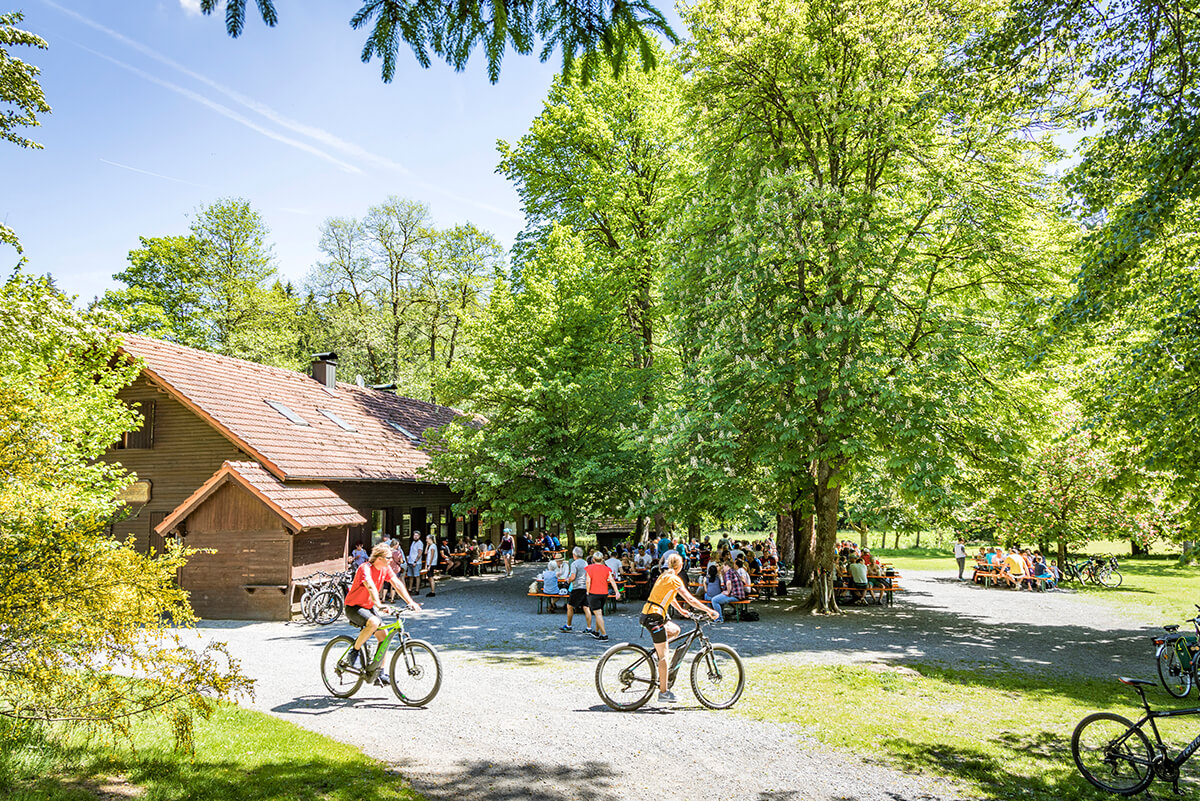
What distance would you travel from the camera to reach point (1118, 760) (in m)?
6.98

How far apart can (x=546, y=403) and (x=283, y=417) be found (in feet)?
26.9

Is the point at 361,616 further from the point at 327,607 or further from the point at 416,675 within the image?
the point at 327,607

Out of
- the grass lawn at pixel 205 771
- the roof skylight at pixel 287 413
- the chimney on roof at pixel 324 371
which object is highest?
the chimney on roof at pixel 324 371

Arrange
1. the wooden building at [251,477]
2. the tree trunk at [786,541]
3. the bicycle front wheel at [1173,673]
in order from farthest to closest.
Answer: the tree trunk at [786,541] → the wooden building at [251,477] → the bicycle front wheel at [1173,673]

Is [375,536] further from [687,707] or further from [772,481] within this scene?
[687,707]

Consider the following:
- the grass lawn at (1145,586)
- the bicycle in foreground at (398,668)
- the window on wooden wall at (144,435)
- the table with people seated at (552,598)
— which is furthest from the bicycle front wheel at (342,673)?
the grass lawn at (1145,586)

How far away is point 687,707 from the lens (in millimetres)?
9469

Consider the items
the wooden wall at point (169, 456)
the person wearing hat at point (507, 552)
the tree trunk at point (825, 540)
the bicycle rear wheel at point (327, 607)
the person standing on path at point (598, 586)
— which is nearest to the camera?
the person standing on path at point (598, 586)

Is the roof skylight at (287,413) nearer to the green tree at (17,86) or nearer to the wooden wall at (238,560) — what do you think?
the wooden wall at (238,560)

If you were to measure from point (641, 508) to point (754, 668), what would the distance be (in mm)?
8238

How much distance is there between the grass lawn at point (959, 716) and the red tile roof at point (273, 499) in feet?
37.5

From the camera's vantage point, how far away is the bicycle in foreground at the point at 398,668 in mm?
9422

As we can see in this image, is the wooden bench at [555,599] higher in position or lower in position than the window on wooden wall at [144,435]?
lower

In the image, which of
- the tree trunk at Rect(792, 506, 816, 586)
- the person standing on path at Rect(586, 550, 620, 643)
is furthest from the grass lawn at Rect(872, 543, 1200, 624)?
the person standing on path at Rect(586, 550, 620, 643)
